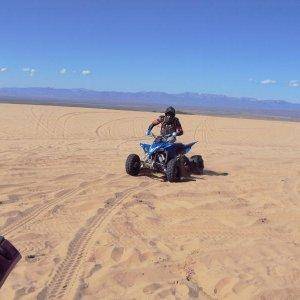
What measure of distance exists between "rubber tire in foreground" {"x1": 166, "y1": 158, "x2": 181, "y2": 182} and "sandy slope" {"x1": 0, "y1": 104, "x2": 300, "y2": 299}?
0.81ft

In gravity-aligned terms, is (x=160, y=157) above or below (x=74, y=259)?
above

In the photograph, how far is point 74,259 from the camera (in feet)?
19.4

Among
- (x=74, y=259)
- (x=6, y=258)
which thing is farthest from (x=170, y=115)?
(x=6, y=258)

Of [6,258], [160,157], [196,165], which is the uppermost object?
[6,258]

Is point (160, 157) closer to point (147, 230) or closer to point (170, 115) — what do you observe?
point (170, 115)

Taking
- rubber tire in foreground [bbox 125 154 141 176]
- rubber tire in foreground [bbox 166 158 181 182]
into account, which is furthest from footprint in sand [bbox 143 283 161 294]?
rubber tire in foreground [bbox 125 154 141 176]

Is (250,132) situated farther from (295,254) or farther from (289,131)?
(295,254)

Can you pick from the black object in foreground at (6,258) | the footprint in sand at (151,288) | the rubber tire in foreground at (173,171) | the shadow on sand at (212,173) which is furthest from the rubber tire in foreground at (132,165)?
the black object in foreground at (6,258)

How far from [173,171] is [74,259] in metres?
4.95

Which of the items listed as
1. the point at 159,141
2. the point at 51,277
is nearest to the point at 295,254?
the point at 51,277

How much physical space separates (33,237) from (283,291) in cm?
319

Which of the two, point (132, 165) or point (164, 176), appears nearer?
point (132, 165)

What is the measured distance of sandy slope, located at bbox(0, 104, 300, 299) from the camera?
527 cm

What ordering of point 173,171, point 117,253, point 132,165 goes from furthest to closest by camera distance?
point 132,165, point 173,171, point 117,253
